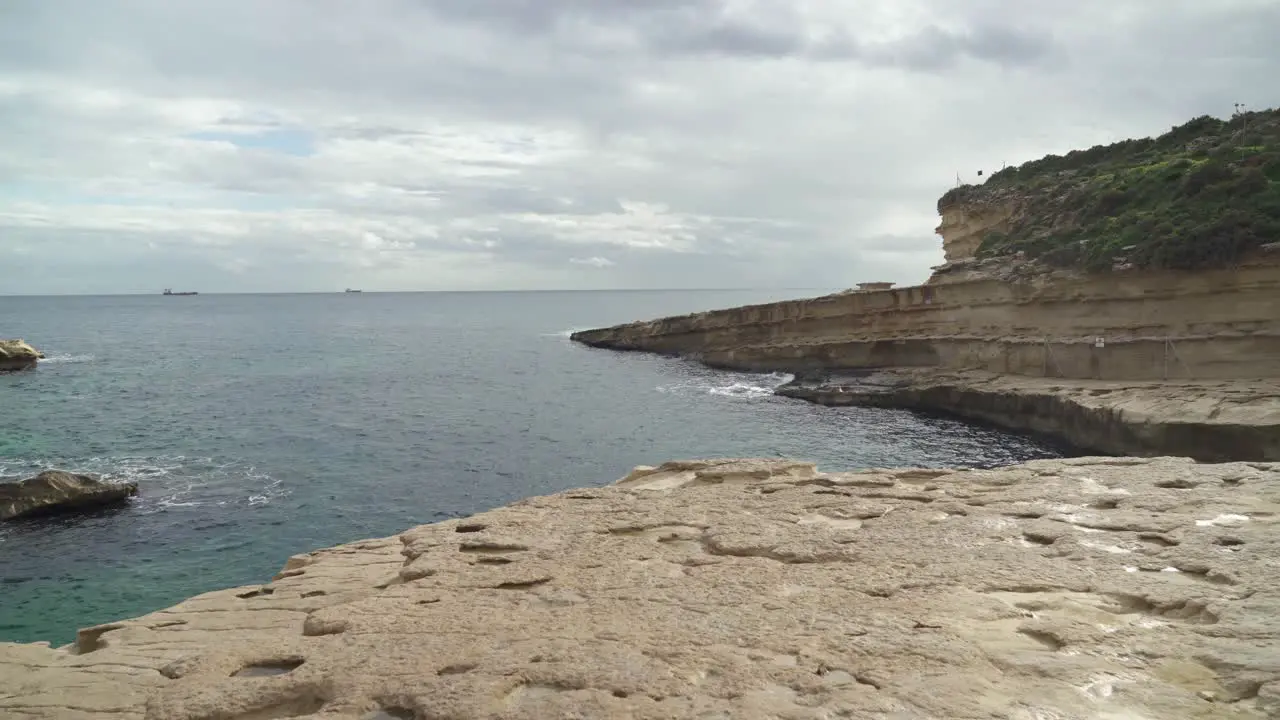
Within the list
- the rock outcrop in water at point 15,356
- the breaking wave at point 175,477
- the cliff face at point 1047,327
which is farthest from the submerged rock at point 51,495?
the rock outcrop in water at point 15,356

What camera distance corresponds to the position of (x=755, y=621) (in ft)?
28.4

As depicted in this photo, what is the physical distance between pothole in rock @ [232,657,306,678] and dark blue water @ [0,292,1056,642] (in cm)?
1228

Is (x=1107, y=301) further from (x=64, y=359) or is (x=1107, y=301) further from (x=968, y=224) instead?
(x=64, y=359)

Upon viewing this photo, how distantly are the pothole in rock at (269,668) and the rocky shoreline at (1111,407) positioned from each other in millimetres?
27358

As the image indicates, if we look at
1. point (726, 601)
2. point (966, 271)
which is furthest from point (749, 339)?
point (726, 601)

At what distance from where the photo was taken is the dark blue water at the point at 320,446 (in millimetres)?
21797

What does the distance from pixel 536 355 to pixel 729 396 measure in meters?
34.4

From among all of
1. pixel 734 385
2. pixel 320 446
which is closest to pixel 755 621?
pixel 320 446

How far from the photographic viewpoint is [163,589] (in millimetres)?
20062

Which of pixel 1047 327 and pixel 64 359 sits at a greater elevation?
pixel 1047 327

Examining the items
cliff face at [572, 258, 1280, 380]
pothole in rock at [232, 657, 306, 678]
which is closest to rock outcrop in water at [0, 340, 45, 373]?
cliff face at [572, 258, 1280, 380]

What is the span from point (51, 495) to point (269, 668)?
2166cm

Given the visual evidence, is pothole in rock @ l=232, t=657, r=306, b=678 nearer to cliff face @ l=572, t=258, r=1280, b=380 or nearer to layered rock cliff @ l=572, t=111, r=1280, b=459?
layered rock cliff @ l=572, t=111, r=1280, b=459

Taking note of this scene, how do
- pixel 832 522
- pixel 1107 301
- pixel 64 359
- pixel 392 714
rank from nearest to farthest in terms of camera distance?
pixel 392 714, pixel 832 522, pixel 1107 301, pixel 64 359
